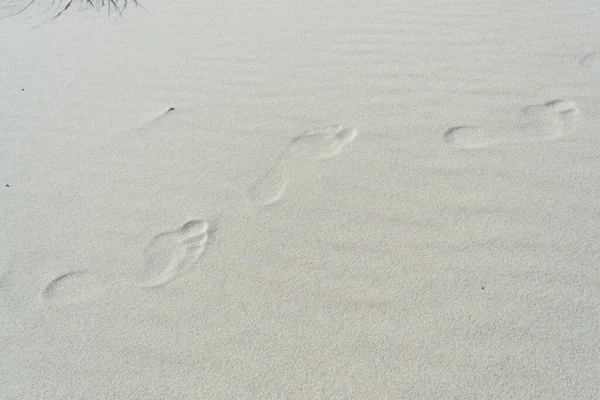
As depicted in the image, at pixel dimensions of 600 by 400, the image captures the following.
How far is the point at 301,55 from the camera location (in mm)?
3262

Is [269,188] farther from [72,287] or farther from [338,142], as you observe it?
[72,287]

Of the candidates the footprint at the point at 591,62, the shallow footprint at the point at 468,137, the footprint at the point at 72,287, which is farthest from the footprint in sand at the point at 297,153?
the footprint at the point at 591,62

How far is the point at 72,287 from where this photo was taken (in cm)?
186

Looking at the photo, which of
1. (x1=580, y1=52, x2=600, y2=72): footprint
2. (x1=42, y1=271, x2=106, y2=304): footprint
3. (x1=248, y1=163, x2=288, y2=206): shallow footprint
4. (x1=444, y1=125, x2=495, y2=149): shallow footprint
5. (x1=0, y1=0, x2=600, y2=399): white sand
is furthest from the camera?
(x1=580, y1=52, x2=600, y2=72): footprint

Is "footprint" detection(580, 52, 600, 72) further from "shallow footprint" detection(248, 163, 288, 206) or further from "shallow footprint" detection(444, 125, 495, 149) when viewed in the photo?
"shallow footprint" detection(248, 163, 288, 206)

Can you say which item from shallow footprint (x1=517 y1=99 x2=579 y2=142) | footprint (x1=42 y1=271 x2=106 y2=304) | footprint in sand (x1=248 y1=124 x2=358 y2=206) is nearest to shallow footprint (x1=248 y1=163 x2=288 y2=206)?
footprint in sand (x1=248 y1=124 x2=358 y2=206)

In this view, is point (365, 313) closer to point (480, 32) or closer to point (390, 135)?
point (390, 135)

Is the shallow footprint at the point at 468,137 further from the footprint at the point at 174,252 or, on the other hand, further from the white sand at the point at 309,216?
the footprint at the point at 174,252

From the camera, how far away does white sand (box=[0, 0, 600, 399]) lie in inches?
61.6

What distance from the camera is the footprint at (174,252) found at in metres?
1.87

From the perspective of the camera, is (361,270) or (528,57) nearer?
(361,270)

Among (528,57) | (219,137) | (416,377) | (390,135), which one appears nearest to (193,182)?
(219,137)

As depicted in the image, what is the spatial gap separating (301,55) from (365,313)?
1878 mm

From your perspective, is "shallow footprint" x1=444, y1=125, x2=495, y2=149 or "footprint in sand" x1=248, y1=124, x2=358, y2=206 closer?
"footprint in sand" x1=248, y1=124, x2=358, y2=206
